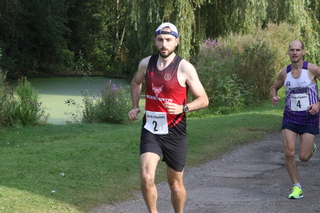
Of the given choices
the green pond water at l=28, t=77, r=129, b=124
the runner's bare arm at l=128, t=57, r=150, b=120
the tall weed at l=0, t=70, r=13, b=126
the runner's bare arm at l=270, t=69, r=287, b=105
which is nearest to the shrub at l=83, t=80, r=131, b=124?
the green pond water at l=28, t=77, r=129, b=124

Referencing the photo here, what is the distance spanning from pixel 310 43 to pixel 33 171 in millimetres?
21459

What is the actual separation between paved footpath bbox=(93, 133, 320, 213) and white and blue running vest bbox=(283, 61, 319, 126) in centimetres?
105

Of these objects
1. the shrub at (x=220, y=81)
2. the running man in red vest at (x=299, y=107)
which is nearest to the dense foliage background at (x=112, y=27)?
the shrub at (x=220, y=81)

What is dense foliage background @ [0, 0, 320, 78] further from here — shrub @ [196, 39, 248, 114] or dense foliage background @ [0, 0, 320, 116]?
shrub @ [196, 39, 248, 114]

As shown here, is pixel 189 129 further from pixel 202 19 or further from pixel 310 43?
pixel 310 43

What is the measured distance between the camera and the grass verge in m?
7.28

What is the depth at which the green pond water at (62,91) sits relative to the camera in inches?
852

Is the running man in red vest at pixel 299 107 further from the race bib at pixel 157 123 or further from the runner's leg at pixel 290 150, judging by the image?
the race bib at pixel 157 123

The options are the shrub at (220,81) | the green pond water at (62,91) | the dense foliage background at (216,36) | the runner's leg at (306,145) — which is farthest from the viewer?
the green pond water at (62,91)

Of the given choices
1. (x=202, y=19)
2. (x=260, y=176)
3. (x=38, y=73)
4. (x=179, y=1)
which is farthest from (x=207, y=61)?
(x=38, y=73)

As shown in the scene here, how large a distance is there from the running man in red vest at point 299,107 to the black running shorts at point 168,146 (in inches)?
91.2

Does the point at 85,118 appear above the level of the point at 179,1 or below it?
below

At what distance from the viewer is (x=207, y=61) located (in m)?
21.4

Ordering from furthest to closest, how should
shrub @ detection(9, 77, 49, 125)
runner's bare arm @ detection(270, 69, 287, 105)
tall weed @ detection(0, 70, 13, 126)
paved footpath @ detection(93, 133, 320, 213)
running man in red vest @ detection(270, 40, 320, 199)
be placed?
shrub @ detection(9, 77, 49, 125), tall weed @ detection(0, 70, 13, 126), runner's bare arm @ detection(270, 69, 287, 105), running man in red vest @ detection(270, 40, 320, 199), paved footpath @ detection(93, 133, 320, 213)
